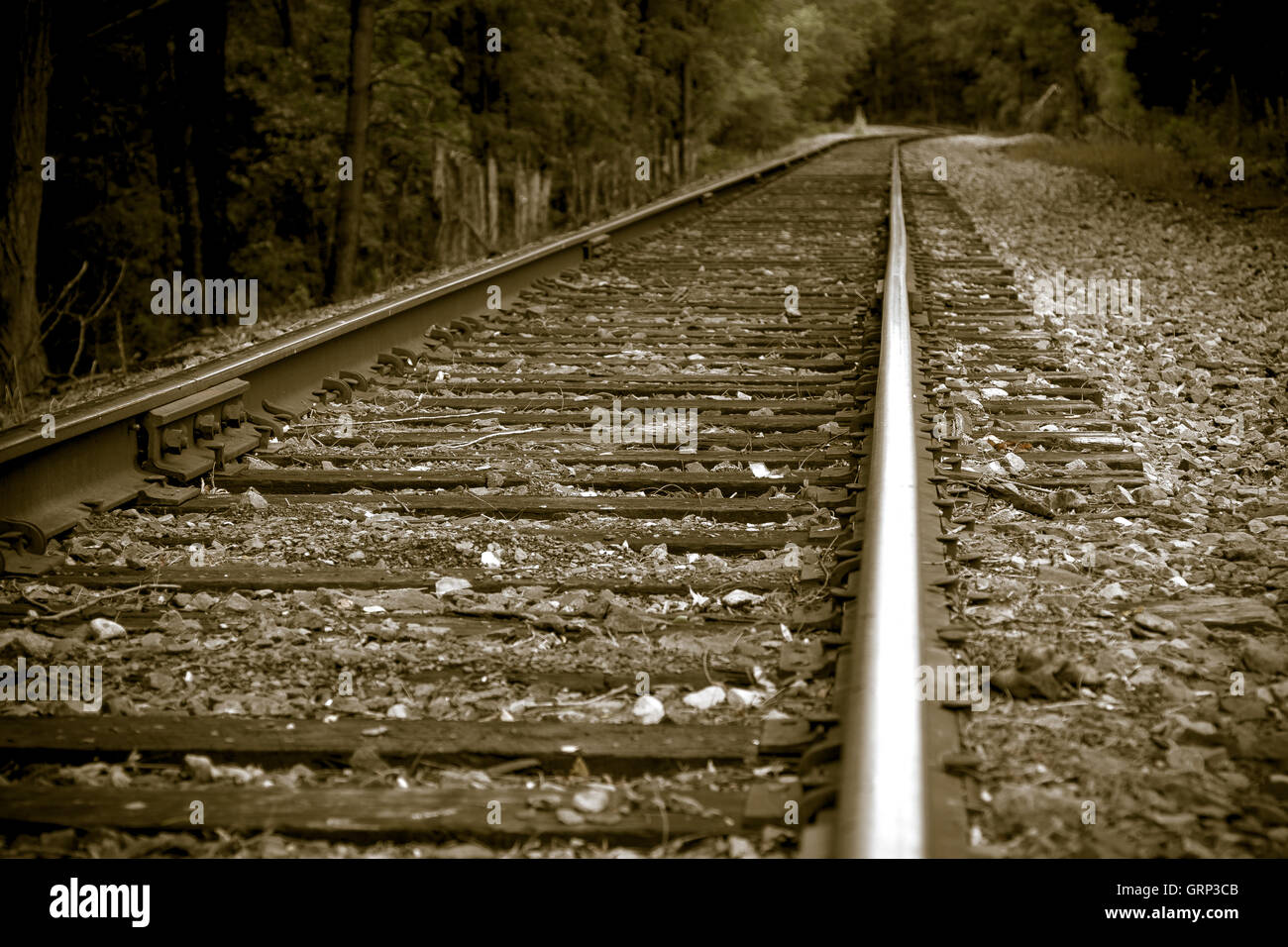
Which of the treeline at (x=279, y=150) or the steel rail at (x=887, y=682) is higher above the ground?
the treeline at (x=279, y=150)

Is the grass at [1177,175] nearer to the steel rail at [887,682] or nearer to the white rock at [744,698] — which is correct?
A: the steel rail at [887,682]

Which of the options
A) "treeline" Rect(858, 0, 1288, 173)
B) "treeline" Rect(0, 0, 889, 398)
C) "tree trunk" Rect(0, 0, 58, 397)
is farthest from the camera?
"treeline" Rect(858, 0, 1288, 173)

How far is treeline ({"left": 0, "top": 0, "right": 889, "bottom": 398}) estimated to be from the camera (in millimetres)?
12219

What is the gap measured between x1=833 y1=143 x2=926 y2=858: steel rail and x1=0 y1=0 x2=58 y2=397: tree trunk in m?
7.35

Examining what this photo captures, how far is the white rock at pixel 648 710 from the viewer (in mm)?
2264

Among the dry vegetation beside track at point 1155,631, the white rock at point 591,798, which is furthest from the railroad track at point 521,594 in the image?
the dry vegetation beside track at point 1155,631

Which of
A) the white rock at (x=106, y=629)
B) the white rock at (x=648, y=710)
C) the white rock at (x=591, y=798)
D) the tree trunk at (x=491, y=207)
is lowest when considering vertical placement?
the white rock at (x=591, y=798)

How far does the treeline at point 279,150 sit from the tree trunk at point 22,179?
0.05 feet

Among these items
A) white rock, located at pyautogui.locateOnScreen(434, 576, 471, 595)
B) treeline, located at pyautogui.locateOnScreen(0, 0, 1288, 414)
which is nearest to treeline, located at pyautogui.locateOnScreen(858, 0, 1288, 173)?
treeline, located at pyautogui.locateOnScreen(0, 0, 1288, 414)

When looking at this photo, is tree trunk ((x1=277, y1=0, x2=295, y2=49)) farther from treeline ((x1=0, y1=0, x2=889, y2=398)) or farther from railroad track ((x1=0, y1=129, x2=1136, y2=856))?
railroad track ((x1=0, y1=129, x2=1136, y2=856))

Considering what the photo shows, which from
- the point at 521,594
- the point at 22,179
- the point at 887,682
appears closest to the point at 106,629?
the point at 521,594

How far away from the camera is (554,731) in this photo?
7.20ft
